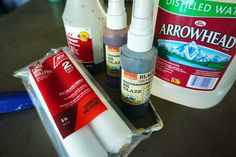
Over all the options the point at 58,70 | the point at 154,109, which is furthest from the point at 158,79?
the point at 58,70

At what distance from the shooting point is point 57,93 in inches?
9.9

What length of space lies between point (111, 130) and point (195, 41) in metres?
0.15

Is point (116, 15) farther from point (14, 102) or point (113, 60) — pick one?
point (14, 102)

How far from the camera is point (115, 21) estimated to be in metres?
0.26

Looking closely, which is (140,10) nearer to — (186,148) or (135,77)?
(135,77)

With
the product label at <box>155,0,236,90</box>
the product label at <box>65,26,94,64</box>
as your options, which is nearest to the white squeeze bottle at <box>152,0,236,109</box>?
the product label at <box>155,0,236,90</box>

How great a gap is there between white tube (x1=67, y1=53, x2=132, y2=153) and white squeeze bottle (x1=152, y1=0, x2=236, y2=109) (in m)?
0.11

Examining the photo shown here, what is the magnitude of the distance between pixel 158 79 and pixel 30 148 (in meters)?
0.20

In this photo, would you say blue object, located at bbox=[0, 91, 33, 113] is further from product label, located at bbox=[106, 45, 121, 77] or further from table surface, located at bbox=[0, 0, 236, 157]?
product label, located at bbox=[106, 45, 121, 77]

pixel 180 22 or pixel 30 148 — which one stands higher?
pixel 180 22

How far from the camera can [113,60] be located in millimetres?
294

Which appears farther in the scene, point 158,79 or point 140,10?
point 158,79

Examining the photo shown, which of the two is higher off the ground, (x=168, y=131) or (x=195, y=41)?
(x=195, y=41)

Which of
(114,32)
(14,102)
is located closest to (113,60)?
(114,32)
